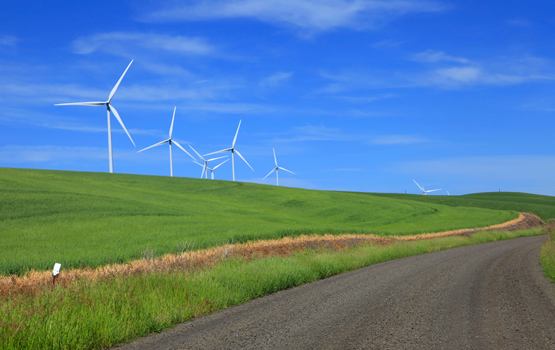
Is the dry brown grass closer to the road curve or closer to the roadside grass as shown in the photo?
the roadside grass

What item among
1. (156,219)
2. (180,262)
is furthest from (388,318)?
(156,219)

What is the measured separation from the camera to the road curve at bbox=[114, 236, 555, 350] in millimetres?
6902

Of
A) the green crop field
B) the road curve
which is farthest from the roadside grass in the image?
the green crop field

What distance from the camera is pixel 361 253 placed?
19641 mm

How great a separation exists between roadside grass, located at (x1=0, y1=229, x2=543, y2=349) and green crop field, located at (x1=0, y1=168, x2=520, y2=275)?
175 centimetres

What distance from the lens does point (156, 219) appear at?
33.1 metres

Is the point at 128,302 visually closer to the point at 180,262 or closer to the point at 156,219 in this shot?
the point at 180,262

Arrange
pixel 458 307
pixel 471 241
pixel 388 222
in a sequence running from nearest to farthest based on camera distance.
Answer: pixel 458 307, pixel 471 241, pixel 388 222

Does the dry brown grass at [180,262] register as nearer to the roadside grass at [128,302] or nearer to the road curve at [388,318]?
the roadside grass at [128,302]

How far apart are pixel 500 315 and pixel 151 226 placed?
83.1 ft

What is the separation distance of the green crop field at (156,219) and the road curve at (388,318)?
436 centimetres

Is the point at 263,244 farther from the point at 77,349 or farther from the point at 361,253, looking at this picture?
the point at 77,349

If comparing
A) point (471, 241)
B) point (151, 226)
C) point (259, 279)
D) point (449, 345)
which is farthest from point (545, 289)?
point (151, 226)

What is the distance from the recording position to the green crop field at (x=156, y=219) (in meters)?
21.7
